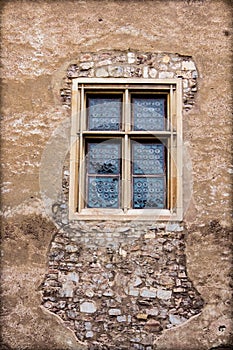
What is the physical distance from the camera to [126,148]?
498 centimetres

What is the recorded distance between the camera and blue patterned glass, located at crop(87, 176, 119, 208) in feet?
16.2

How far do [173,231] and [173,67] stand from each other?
1554 millimetres

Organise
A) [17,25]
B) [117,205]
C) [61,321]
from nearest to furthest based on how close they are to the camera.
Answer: [61,321]
[117,205]
[17,25]

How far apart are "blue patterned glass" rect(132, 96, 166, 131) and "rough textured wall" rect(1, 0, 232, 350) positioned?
0.83ft

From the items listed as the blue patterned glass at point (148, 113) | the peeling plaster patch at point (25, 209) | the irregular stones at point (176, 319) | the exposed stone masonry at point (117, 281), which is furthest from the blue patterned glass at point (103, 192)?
the irregular stones at point (176, 319)

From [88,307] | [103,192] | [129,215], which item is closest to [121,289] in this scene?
[88,307]

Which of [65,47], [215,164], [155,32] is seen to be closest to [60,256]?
[215,164]

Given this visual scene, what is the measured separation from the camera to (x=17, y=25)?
5340mm

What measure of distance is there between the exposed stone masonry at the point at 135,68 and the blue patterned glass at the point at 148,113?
0.72 ft

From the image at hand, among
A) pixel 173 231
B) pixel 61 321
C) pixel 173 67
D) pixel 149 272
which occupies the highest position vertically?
pixel 173 67

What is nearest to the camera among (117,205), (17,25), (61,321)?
(61,321)

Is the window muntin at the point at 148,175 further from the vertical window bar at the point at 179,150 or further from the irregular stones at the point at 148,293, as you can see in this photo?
the irregular stones at the point at 148,293

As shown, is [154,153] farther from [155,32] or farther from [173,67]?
[155,32]

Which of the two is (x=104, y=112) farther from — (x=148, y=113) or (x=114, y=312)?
(x=114, y=312)
